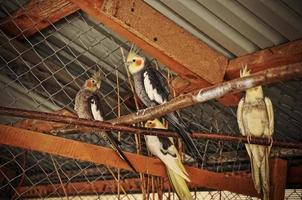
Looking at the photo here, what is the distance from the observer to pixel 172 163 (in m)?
2.61

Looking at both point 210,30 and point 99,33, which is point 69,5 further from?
point 210,30

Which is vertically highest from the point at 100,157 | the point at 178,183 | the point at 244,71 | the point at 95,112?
the point at 244,71

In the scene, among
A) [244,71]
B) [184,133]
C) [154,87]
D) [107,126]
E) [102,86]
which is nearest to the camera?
[107,126]

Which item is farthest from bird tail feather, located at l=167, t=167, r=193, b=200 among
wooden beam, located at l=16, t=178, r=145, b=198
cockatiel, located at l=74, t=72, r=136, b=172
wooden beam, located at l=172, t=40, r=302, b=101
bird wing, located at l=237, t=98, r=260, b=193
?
wooden beam, located at l=16, t=178, r=145, b=198

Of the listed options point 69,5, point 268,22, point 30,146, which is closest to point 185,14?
point 268,22

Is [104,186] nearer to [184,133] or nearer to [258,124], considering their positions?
[258,124]

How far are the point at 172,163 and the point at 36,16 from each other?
1.50 metres

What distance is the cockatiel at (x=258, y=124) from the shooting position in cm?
237

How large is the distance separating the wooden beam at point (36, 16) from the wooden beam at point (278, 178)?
215 cm

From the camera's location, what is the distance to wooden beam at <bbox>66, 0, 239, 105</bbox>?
6.82 feet

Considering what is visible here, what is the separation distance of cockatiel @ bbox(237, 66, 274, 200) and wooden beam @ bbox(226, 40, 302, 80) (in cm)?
17

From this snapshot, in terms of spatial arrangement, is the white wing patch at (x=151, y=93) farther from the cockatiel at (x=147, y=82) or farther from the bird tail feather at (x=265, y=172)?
the bird tail feather at (x=265, y=172)

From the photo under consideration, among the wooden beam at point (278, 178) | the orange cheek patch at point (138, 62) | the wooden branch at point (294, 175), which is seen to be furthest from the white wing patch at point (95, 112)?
the wooden branch at point (294, 175)

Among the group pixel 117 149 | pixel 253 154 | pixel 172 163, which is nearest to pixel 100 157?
pixel 117 149
